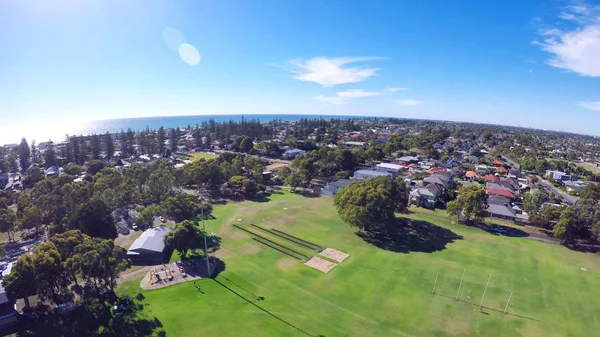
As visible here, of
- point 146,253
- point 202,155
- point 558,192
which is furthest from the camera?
point 202,155

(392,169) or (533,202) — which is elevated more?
Result: (392,169)

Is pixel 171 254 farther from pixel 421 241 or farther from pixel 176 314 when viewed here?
pixel 421 241

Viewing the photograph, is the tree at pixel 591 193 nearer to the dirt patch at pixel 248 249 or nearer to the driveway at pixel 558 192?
the driveway at pixel 558 192

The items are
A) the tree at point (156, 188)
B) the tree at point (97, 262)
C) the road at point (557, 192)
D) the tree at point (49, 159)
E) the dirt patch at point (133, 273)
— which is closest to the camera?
the tree at point (97, 262)

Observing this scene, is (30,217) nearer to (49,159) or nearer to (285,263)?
(285,263)

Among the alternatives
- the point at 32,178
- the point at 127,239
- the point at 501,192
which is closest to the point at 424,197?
the point at 501,192

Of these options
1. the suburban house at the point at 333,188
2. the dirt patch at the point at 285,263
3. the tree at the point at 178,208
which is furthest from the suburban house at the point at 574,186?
the tree at the point at 178,208
